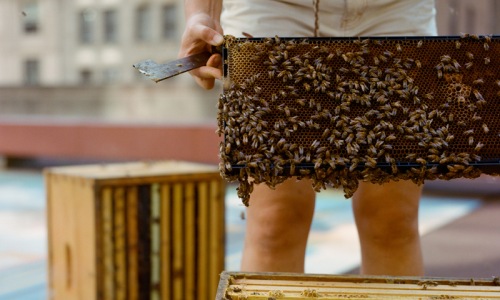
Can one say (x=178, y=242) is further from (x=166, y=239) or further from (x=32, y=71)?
(x=32, y=71)

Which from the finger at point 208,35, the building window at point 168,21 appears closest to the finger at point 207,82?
the finger at point 208,35

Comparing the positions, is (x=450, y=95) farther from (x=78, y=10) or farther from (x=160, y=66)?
(x=78, y=10)

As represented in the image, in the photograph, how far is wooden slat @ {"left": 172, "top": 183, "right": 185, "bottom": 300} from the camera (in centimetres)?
339

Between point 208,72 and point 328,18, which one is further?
point 328,18

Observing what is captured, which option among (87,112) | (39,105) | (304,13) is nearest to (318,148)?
(304,13)

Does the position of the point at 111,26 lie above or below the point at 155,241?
above

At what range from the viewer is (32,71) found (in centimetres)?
2416

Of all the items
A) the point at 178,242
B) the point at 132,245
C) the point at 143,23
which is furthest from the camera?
the point at 143,23

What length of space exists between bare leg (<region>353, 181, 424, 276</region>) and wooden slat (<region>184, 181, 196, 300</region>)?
1.48m

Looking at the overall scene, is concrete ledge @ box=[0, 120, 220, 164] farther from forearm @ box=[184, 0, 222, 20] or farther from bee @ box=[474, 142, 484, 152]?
bee @ box=[474, 142, 484, 152]

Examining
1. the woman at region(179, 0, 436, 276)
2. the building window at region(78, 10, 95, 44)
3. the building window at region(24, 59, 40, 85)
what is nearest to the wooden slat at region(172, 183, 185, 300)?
the woman at region(179, 0, 436, 276)

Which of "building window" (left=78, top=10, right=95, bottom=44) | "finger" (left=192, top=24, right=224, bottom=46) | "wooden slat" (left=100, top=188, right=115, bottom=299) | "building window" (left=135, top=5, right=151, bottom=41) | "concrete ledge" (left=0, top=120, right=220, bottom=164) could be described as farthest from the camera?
"building window" (left=78, top=10, right=95, bottom=44)

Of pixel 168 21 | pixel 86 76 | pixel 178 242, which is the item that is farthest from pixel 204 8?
pixel 86 76

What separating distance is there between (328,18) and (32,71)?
78.2ft
